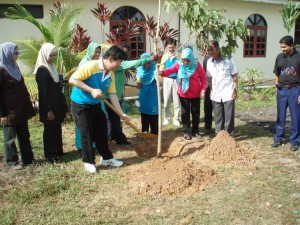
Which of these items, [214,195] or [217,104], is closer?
[214,195]

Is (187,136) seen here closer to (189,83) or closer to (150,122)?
(150,122)

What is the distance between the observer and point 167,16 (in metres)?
10.1

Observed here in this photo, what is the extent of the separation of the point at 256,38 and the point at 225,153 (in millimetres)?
8718

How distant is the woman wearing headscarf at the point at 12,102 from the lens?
13.5ft

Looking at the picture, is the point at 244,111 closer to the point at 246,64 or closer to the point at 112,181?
the point at 246,64

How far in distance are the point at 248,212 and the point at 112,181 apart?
1.65 meters

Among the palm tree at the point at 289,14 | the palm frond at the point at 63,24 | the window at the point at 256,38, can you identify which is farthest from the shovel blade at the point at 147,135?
the palm tree at the point at 289,14

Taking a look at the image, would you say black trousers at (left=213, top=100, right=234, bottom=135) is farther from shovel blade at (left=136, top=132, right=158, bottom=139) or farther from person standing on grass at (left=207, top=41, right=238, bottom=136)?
shovel blade at (left=136, top=132, right=158, bottom=139)

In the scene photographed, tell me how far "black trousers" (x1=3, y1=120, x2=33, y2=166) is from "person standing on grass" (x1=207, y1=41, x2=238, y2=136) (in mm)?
2986

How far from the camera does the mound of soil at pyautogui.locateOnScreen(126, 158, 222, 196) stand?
3.80m

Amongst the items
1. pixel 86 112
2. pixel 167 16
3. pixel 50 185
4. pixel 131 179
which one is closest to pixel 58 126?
pixel 86 112

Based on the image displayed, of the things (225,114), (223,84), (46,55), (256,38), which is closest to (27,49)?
(46,55)

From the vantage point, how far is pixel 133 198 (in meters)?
3.68

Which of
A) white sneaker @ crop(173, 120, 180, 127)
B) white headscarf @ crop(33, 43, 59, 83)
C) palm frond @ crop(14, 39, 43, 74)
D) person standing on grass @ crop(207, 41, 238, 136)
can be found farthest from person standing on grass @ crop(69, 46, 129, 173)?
palm frond @ crop(14, 39, 43, 74)
